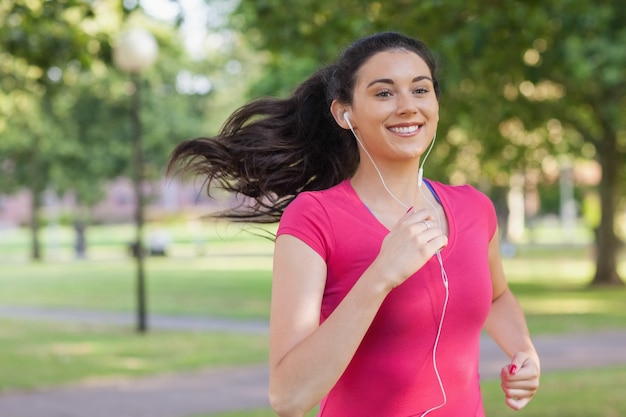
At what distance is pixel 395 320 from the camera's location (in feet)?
8.21

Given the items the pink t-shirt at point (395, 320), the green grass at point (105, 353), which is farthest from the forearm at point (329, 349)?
the green grass at point (105, 353)

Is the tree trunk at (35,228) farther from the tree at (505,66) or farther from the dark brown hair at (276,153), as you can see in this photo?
the dark brown hair at (276,153)

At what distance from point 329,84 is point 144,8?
16.8 feet

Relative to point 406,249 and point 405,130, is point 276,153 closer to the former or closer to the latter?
point 405,130

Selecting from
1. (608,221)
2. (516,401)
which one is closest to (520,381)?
(516,401)

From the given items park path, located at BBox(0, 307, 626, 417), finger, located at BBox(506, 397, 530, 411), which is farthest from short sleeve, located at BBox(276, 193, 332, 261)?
park path, located at BBox(0, 307, 626, 417)

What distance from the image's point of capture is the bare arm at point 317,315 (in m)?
2.31

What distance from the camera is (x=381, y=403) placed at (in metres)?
2.55

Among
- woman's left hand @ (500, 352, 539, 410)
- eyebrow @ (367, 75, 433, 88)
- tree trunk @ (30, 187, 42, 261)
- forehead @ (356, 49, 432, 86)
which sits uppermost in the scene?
forehead @ (356, 49, 432, 86)

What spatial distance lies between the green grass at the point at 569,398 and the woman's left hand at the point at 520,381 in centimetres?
517

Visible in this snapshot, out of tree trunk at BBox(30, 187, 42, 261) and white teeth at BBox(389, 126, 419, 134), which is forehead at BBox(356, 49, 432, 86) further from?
tree trunk at BBox(30, 187, 42, 261)

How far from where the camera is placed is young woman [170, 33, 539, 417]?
234 centimetres

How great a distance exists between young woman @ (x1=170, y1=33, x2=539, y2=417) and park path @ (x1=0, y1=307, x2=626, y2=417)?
5755mm

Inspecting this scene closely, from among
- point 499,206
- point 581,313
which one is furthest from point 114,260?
point 581,313
